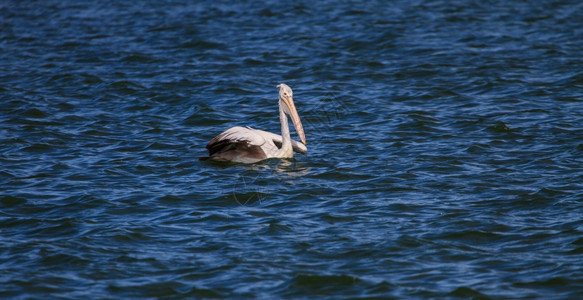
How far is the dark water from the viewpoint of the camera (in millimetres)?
6406

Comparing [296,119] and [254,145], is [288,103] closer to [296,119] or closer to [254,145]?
[296,119]

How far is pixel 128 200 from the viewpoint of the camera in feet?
27.0

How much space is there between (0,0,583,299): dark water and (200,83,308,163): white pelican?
0.16m

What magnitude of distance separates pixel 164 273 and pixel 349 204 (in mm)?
2326

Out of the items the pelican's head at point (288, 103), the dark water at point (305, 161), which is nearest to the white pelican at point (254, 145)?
the pelican's head at point (288, 103)

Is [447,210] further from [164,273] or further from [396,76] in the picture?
[396,76]

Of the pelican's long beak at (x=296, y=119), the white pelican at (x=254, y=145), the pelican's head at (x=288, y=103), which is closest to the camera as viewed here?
the white pelican at (x=254, y=145)

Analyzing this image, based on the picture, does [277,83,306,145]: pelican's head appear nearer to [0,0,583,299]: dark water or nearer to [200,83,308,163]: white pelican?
[200,83,308,163]: white pelican

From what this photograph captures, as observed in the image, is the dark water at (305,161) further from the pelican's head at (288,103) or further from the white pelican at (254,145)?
the pelican's head at (288,103)

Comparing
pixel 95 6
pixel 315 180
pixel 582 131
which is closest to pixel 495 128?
pixel 582 131

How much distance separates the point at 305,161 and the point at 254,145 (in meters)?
0.66

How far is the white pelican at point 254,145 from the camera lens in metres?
9.52

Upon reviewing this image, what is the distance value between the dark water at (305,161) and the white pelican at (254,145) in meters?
0.16

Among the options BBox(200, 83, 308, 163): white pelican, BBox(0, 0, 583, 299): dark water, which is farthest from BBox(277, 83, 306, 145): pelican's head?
BBox(0, 0, 583, 299): dark water
